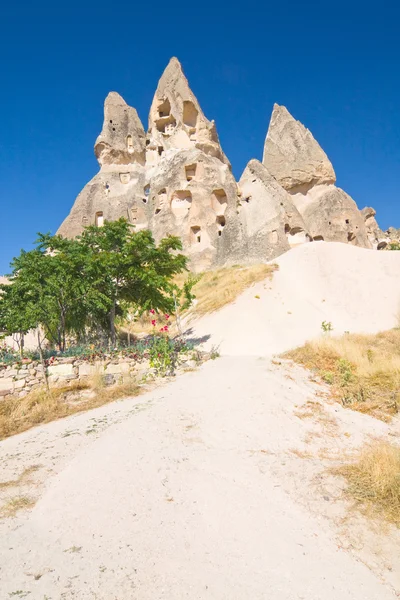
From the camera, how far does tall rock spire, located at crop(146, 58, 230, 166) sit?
35156 millimetres

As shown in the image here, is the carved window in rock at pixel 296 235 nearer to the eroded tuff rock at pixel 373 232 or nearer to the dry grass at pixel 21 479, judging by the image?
the eroded tuff rock at pixel 373 232

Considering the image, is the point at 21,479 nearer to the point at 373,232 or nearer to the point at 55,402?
the point at 55,402

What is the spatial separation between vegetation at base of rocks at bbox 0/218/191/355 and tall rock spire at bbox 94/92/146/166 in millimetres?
29053

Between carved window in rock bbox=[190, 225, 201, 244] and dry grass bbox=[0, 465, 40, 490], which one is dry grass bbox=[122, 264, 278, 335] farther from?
dry grass bbox=[0, 465, 40, 490]

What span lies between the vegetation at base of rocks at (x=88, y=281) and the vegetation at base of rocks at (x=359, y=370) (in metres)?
5.32

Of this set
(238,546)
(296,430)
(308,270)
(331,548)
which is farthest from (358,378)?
(308,270)

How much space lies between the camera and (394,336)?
37.2 ft

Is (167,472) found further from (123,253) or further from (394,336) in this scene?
(394,336)

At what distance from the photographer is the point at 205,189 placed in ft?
93.8

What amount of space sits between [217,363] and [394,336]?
21.2ft

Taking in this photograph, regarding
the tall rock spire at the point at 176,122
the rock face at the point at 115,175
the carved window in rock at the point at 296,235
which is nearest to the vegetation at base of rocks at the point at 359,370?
the carved window in rock at the point at 296,235

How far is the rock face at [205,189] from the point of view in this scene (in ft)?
81.7

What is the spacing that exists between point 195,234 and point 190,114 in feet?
53.6

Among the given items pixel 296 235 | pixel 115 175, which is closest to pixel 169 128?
pixel 115 175
